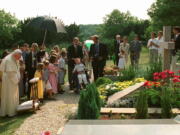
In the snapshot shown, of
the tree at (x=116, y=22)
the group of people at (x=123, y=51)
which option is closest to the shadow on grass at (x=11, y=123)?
the group of people at (x=123, y=51)

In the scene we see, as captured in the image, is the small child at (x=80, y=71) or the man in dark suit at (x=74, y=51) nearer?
the small child at (x=80, y=71)

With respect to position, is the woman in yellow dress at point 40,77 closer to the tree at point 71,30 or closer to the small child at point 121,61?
the small child at point 121,61

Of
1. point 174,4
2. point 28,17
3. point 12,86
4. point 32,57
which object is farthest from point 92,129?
point 28,17

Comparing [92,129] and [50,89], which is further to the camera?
[50,89]

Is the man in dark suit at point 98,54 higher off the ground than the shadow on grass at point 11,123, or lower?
higher

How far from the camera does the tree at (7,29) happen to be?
4064 cm

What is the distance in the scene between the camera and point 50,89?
10.8 m

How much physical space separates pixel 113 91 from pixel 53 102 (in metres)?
1.90

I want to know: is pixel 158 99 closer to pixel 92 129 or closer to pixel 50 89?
pixel 50 89

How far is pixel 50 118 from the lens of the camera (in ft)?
26.6

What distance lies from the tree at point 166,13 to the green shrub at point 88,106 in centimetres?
2899

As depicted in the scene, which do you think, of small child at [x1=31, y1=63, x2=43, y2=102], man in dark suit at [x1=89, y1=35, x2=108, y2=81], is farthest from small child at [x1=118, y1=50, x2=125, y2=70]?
small child at [x1=31, y1=63, x2=43, y2=102]

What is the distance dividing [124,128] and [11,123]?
6.20 m

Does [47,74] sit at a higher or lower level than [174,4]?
lower
